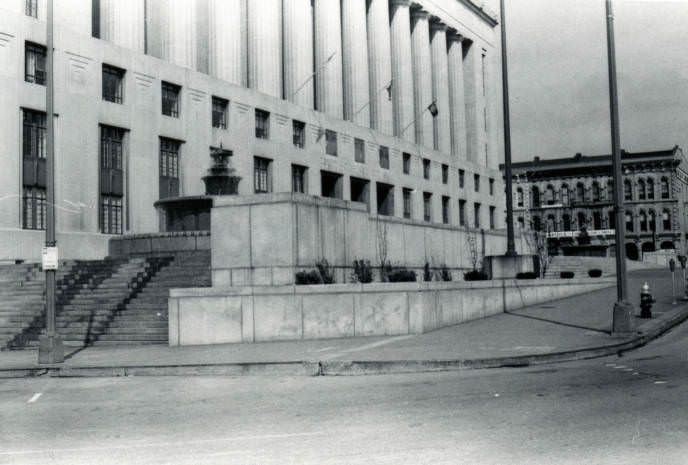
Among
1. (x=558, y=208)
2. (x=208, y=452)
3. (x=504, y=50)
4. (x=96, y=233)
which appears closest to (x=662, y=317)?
(x=504, y=50)

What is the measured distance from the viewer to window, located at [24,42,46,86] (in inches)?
1369

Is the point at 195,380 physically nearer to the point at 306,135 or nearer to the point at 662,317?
the point at 662,317

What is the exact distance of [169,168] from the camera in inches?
1658

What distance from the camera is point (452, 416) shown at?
30.3ft

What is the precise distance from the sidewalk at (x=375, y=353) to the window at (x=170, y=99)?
A: 24683 millimetres

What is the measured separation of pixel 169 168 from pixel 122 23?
8.19m

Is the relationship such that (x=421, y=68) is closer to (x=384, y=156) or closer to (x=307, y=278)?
(x=384, y=156)

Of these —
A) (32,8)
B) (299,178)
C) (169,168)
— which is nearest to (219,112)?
(169,168)

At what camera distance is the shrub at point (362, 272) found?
2267 centimetres

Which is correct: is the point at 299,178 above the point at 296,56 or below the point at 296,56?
below

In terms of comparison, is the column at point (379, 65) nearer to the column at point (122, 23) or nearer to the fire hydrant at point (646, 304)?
the column at point (122, 23)

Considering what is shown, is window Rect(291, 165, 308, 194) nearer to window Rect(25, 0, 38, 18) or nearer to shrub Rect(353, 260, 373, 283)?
window Rect(25, 0, 38, 18)

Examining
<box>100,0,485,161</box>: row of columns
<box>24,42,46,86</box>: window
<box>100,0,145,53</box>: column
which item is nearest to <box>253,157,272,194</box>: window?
<box>100,0,485,161</box>: row of columns

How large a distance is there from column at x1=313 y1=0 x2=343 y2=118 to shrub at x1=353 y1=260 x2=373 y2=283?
3357 cm
